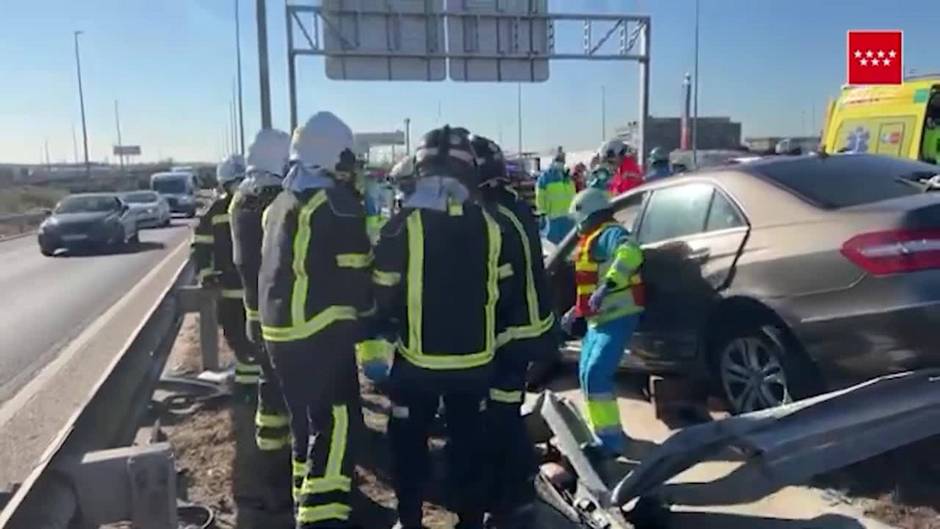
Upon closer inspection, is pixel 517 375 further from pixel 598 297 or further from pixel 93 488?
pixel 93 488

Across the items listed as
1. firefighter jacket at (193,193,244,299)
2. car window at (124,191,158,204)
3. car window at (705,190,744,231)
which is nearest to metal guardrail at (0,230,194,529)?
firefighter jacket at (193,193,244,299)

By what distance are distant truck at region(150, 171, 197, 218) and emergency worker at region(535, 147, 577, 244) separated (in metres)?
26.4

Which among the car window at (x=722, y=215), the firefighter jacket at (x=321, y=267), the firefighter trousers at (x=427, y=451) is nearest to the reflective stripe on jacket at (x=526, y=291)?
the firefighter trousers at (x=427, y=451)

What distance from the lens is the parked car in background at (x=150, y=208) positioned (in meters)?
32.0

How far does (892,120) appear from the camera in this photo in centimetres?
1255

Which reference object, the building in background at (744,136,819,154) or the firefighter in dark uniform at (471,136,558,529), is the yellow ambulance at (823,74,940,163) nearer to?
the building in background at (744,136,819,154)

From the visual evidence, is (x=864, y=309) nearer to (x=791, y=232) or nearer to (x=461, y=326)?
(x=791, y=232)

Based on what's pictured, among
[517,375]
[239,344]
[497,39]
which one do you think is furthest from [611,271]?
[497,39]

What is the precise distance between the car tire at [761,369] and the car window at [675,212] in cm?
76

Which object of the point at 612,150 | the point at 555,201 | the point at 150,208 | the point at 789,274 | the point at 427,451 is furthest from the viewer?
the point at 150,208

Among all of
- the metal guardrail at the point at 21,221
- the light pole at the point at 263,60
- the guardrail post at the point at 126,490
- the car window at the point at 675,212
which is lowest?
the metal guardrail at the point at 21,221

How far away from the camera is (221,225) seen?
7137 millimetres

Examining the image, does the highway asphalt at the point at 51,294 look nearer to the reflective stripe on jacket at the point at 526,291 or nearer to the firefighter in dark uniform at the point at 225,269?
the firefighter in dark uniform at the point at 225,269

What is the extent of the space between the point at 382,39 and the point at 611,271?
61.9 feet
